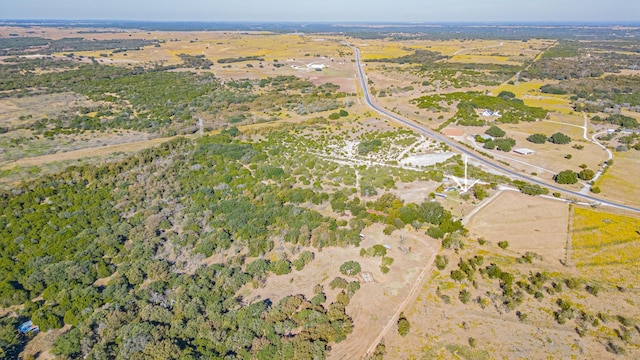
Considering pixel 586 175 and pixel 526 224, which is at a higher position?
pixel 586 175

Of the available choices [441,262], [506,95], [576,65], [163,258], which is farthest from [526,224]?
[576,65]

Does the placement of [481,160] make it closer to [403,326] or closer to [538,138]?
[538,138]

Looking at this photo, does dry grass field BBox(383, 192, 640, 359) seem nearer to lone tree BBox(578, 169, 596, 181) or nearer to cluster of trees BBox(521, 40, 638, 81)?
lone tree BBox(578, 169, 596, 181)

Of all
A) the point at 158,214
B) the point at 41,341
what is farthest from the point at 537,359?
the point at 158,214

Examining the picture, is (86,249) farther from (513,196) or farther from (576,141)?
(576,141)

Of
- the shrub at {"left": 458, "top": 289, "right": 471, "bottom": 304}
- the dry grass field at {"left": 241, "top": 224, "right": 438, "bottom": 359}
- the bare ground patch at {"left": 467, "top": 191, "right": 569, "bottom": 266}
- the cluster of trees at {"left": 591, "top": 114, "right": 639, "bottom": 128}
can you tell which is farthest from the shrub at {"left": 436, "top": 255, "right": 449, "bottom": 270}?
the cluster of trees at {"left": 591, "top": 114, "right": 639, "bottom": 128}

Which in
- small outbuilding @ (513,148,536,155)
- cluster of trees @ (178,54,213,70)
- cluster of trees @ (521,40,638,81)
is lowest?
small outbuilding @ (513,148,536,155)

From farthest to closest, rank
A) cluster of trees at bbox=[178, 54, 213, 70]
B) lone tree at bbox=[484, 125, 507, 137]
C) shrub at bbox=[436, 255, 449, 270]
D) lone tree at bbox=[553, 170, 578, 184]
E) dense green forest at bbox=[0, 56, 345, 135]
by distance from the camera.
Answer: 1. cluster of trees at bbox=[178, 54, 213, 70]
2. dense green forest at bbox=[0, 56, 345, 135]
3. lone tree at bbox=[484, 125, 507, 137]
4. lone tree at bbox=[553, 170, 578, 184]
5. shrub at bbox=[436, 255, 449, 270]
